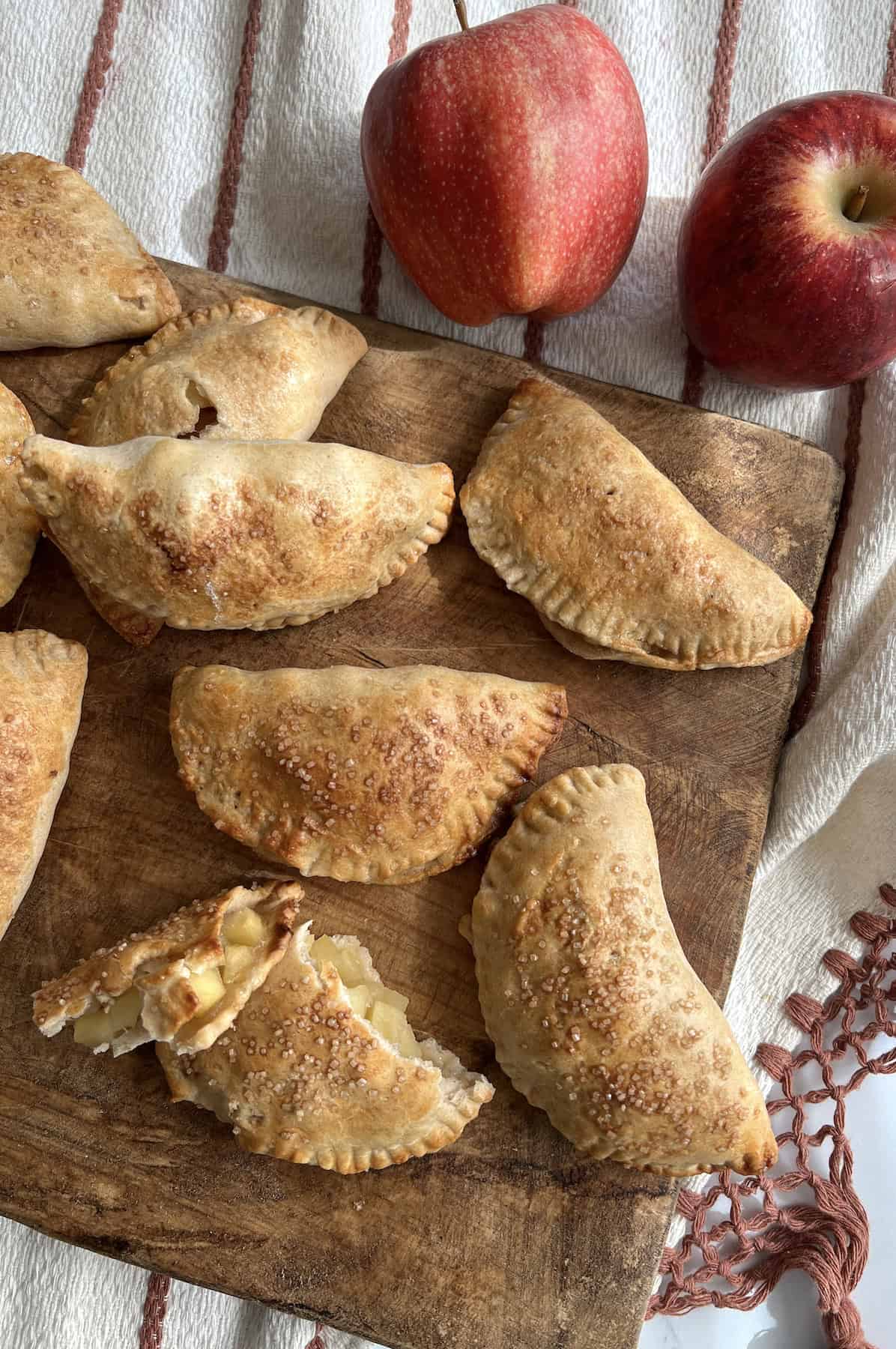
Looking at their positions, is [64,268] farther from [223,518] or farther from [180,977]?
[180,977]

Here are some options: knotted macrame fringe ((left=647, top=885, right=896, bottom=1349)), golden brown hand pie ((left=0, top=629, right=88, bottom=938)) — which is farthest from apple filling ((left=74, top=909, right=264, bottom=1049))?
knotted macrame fringe ((left=647, top=885, right=896, bottom=1349))

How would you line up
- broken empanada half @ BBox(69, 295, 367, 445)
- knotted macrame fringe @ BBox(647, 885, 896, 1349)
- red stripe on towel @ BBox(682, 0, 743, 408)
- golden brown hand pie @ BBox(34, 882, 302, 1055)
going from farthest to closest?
red stripe on towel @ BBox(682, 0, 743, 408) → knotted macrame fringe @ BBox(647, 885, 896, 1349) → broken empanada half @ BBox(69, 295, 367, 445) → golden brown hand pie @ BBox(34, 882, 302, 1055)

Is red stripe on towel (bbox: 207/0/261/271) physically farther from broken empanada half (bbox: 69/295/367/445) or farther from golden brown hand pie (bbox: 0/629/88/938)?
golden brown hand pie (bbox: 0/629/88/938)

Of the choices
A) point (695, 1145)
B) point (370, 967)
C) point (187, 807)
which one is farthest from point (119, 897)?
point (695, 1145)

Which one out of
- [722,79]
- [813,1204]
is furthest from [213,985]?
[722,79]

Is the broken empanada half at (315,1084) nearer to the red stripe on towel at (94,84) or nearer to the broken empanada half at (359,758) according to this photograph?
the broken empanada half at (359,758)

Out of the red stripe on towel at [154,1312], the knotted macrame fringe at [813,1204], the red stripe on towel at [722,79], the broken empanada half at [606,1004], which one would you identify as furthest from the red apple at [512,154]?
the red stripe on towel at [154,1312]
